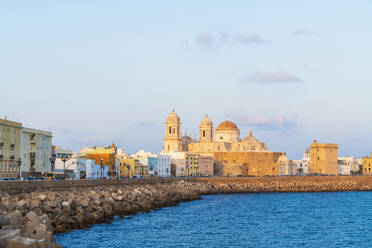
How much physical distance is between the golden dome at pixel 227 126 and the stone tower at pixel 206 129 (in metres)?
3.93

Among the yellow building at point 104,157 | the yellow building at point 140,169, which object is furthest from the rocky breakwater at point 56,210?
the yellow building at point 140,169

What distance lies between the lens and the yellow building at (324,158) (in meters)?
119

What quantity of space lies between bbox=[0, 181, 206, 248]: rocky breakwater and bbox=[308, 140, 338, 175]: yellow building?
2748 inches

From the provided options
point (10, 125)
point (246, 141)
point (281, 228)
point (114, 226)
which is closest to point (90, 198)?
point (114, 226)

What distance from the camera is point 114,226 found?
34688mm

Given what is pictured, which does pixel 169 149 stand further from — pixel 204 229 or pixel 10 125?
pixel 204 229

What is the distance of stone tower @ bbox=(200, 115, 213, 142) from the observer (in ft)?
439

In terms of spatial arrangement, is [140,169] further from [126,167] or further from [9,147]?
[9,147]

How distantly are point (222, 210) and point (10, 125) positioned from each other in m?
21.8

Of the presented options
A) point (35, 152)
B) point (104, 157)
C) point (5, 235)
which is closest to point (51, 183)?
point (35, 152)

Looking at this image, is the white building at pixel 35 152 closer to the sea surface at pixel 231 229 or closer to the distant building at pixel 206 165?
the sea surface at pixel 231 229

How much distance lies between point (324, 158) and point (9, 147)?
78331 mm

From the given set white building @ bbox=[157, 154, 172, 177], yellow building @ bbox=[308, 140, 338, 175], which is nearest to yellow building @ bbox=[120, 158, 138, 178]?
white building @ bbox=[157, 154, 172, 177]

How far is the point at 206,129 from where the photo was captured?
439 ft
